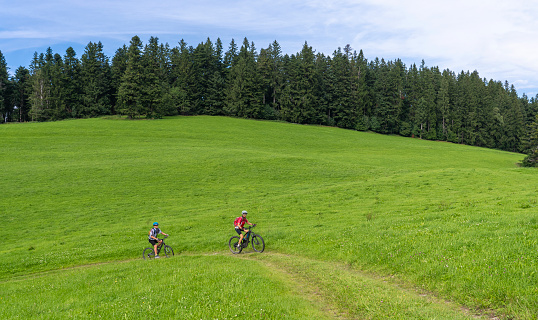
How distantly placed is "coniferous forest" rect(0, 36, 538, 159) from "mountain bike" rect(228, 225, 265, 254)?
3119 inches

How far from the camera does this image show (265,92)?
11606cm

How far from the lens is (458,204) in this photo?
76.1ft

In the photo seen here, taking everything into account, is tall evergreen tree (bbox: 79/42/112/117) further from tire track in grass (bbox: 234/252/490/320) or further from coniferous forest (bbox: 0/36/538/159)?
tire track in grass (bbox: 234/252/490/320)

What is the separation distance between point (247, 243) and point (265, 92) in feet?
331

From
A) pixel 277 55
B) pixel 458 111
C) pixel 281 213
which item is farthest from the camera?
pixel 277 55

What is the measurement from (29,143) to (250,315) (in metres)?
66.4

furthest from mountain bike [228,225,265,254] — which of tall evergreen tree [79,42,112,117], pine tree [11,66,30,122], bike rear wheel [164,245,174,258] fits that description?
pine tree [11,66,30,122]

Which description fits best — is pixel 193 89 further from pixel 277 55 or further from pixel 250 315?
pixel 250 315

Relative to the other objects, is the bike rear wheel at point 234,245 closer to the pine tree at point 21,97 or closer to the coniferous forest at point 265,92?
the coniferous forest at point 265,92

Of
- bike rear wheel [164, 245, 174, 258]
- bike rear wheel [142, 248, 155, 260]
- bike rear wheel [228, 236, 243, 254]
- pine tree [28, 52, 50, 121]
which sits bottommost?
bike rear wheel [142, 248, 155, 260]

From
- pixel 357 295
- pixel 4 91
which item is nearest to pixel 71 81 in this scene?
pixel 4 91

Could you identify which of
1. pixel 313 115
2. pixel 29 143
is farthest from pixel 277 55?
pixel 29 143

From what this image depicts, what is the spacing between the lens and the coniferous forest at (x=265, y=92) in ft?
326

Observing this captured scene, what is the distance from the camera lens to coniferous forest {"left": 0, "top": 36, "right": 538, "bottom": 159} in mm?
99250
